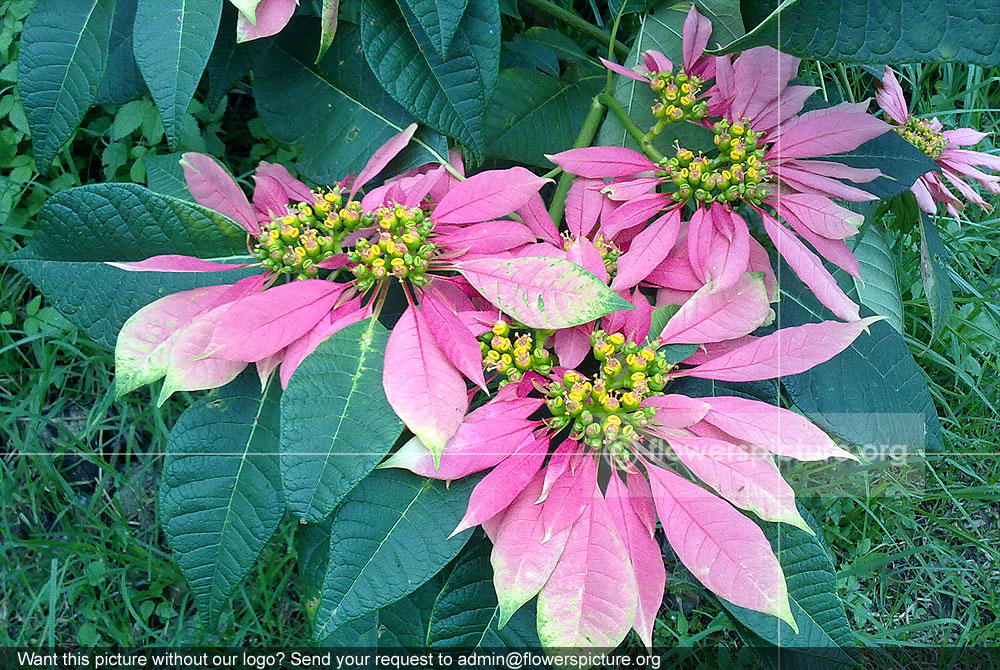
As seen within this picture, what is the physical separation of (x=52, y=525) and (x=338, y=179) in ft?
2.45

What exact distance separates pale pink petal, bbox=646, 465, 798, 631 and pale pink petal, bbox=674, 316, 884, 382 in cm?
9

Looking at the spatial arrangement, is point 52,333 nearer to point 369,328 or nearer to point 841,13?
point 369,328

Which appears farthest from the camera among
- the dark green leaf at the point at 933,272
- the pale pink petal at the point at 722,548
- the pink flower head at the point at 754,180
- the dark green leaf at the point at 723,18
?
the dark green leaf at the point at 933,272

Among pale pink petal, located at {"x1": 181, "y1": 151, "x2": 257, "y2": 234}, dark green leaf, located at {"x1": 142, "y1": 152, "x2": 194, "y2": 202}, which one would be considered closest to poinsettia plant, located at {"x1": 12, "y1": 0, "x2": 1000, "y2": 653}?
pale pink petal, located at {"x1": 181, "y1": 151, "x2": 257, "y2": 234}

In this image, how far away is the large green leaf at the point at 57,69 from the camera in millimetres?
646

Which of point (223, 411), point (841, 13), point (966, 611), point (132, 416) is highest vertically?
point (841, 13)

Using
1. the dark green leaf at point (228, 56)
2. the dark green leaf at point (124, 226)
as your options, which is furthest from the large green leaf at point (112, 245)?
the dark green leaf at point (228, 56)

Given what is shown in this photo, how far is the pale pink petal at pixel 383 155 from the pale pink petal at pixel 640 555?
0.31m

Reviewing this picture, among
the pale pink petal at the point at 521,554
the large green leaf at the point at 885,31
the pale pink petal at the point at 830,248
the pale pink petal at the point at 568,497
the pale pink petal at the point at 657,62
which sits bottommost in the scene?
the pale pink petal at the point at 521,554

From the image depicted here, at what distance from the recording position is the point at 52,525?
3.57 ft

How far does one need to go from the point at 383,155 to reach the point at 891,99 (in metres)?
0.59

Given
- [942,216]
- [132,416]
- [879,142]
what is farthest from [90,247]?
[942,216]

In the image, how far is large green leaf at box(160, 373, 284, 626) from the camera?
0.60 m

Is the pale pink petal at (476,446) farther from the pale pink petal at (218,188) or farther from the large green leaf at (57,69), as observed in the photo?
the large green leaf at (57,69)
